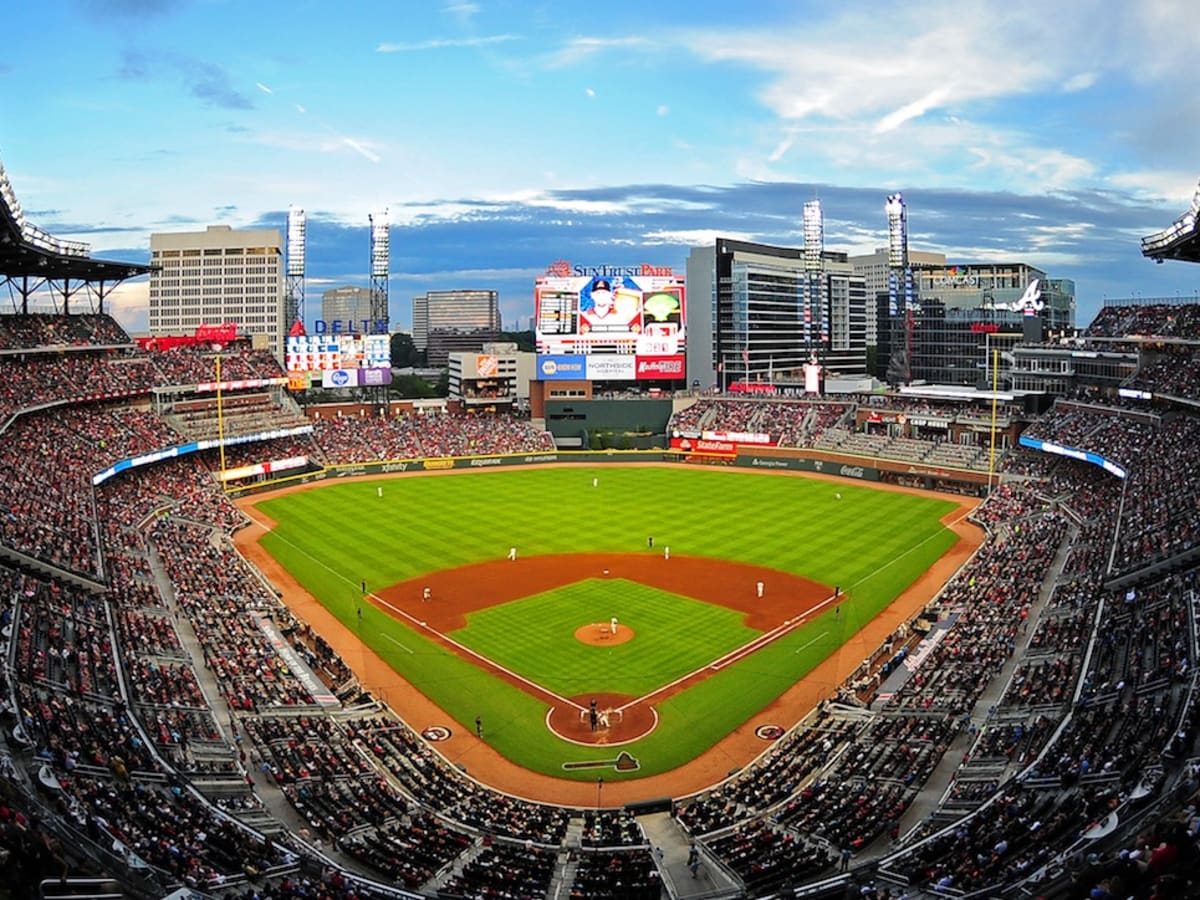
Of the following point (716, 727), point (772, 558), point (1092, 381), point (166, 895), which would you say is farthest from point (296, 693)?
point (1092, 381)

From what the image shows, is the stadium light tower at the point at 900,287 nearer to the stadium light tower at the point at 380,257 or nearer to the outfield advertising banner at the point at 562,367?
the outfield advertising banner at the point at 562,367

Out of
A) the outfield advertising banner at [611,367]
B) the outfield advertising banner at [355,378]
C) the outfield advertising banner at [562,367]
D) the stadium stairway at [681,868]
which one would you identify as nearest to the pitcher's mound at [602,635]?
the stadium stairway at [681,868]

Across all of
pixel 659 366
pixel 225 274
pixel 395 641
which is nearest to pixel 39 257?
pixel 395 641

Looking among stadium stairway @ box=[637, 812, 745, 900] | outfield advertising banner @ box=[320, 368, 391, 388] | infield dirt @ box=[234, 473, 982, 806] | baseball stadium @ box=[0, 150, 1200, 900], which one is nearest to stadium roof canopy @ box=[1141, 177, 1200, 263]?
baseball stadium @ box=[0, 150, 1200, 900]

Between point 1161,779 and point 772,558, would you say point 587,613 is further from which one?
point 1161,779

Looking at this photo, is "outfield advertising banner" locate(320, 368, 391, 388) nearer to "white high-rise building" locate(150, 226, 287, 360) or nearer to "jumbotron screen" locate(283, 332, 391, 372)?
"jumbotron screen" locate(283, 332, 391, 372)

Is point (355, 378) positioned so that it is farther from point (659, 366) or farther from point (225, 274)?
point (225, 274)
